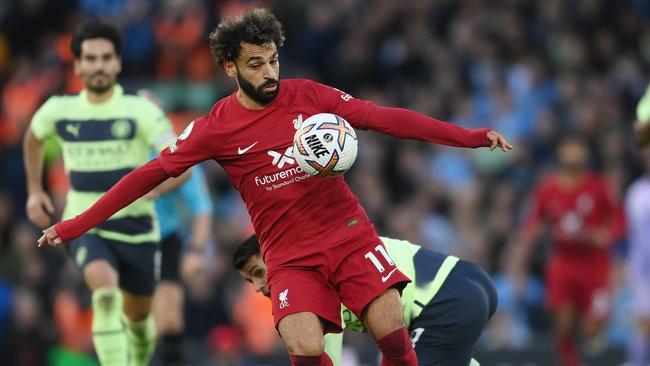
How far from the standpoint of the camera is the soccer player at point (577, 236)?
46.1ft

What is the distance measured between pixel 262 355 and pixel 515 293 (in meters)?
3.13

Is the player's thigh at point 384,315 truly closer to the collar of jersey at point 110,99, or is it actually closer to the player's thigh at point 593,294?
the collar of jersey at point 110,99

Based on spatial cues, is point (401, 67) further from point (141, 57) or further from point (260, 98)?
point (260, 98)

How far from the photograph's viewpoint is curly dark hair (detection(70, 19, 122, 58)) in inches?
397

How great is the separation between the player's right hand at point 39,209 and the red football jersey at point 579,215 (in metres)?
5.87

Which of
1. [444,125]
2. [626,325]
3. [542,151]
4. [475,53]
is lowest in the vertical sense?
[626,325]

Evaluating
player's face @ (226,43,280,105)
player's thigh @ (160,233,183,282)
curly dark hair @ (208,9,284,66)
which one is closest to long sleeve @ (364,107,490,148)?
player's face @ (226,43,280,105)

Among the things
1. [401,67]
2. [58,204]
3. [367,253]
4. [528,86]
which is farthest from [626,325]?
[367,253]

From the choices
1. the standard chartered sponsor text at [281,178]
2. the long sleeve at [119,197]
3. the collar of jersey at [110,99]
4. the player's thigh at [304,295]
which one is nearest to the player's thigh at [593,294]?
the collar of jersey at [110,99]

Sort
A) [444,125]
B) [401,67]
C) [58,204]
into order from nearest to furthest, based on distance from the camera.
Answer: [444,125], [58,204], [401,67]

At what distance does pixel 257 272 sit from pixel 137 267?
1.98 metres

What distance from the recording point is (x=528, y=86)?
17625 millimetres

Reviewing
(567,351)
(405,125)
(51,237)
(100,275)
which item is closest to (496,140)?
(405,125)

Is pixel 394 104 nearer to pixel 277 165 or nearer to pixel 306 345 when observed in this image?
pixel 277 165
